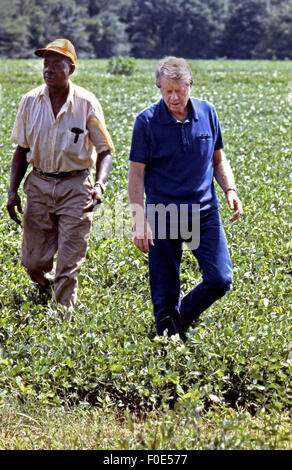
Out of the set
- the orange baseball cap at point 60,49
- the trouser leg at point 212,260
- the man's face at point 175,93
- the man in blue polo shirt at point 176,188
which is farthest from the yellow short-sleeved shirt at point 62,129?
the trouser leg at point 212,260

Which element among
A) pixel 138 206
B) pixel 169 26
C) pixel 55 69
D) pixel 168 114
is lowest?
pixel 138 206

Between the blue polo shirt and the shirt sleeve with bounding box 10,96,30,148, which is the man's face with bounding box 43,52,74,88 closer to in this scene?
the shirt sleeve with bounding box 10,96,30,148

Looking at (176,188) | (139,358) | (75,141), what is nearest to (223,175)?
(176,188)

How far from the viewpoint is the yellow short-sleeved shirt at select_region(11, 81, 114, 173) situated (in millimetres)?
5082

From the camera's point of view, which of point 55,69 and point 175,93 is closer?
point 175,93

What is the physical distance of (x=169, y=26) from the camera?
109m

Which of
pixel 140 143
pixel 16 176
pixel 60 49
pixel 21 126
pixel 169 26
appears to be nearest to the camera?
pixel 140 143

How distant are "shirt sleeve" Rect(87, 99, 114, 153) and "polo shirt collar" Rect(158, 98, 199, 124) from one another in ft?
2.83

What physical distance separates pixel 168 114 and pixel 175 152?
0.25 meters

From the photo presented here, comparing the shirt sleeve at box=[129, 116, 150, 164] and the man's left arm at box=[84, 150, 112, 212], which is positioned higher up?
the shirt sleeve at box=[129, 116, 150, 164]

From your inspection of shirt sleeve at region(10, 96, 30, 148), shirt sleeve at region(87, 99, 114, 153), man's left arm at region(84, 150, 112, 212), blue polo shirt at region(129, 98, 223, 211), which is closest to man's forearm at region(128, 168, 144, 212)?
blue polo shirt at region(129, 98, 223, 211)

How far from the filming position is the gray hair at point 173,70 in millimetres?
4156

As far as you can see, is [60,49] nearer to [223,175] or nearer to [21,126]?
[21,126]

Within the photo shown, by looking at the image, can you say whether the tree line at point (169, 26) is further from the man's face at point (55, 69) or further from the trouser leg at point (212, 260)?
the trouser leg at point (212, 260)
